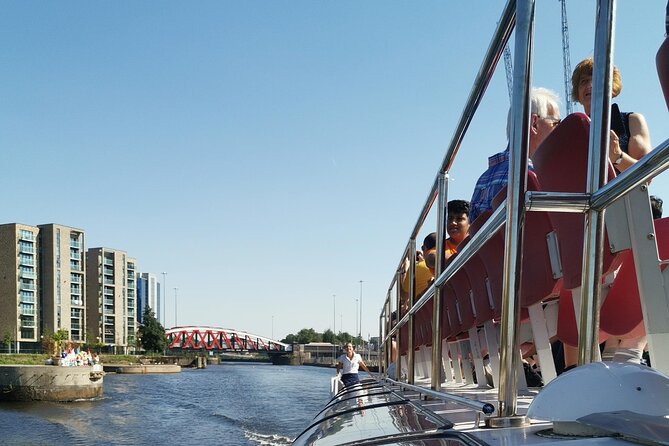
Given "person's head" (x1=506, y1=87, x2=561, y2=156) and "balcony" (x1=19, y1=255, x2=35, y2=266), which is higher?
"balcony" (x1=19, y1=255, x2=35, y2=266)

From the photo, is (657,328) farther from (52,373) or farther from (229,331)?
(229,331)

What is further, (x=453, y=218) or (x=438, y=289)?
(x=453, y=218)

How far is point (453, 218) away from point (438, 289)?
188cm

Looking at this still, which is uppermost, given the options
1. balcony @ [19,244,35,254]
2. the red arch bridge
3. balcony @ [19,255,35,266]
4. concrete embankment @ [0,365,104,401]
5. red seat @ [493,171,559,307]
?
balcony @ [19,244,35,254]

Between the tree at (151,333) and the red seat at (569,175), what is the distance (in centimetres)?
12279

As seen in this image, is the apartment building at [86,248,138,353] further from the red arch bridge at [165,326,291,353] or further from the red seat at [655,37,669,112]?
the red seat at [655,37,669,112]

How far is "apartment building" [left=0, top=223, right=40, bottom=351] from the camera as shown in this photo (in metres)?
105

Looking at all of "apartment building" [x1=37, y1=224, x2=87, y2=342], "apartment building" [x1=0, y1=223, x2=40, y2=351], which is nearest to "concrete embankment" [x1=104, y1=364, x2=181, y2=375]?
"apartment building" [x1=0, y1=223, x2=40, y2=351]

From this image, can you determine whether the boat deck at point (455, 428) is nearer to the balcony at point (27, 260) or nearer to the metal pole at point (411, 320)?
the metal pole at point (411, 320)

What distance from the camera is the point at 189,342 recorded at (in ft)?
450

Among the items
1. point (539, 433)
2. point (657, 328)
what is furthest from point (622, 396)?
point (657, 328)

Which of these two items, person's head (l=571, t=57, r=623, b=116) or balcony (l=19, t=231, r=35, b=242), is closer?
person's head (l=571, t=57, r=623, b=116)

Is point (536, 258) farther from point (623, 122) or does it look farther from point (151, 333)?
point (151, 333)

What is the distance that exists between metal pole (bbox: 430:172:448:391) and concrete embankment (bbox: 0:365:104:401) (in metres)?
44.5
